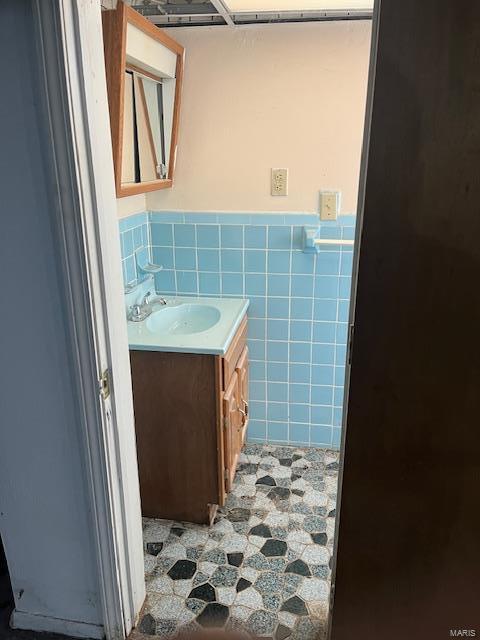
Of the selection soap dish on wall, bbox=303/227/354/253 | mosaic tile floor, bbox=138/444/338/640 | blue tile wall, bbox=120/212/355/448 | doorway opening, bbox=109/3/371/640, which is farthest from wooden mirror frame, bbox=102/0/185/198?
mosaic tile floor, bbox=138/444/338/640

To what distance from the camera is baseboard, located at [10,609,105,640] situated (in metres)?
1.51

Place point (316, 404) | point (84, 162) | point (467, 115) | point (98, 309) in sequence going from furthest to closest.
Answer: point (316, 404) → point (98, 309) → point (84, 162) → point (467, 115)

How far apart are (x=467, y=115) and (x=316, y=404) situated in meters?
1.85

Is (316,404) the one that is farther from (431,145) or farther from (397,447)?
(431,145)

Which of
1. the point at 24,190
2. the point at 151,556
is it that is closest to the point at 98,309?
the point at 24,190

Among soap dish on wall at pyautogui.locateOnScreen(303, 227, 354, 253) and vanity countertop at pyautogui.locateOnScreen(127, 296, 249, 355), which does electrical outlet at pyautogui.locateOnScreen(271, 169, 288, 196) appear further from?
vanity countertop at pyautogui.locateOnScreen(127, 296, 249, 355)

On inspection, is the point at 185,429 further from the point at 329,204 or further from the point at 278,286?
the point at 329,204

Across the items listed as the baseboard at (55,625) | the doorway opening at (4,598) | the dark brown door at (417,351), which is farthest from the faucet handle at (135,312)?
the dark brown door at (417,351)

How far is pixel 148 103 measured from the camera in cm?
207

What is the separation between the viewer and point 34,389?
1.30 meters

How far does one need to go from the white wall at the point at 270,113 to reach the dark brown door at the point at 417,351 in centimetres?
133

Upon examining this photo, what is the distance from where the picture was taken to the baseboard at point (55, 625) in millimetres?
1510

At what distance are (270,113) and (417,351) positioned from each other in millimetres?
1538

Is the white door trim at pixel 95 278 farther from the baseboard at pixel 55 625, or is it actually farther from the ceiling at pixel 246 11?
the ceiling at pixel 246 11
